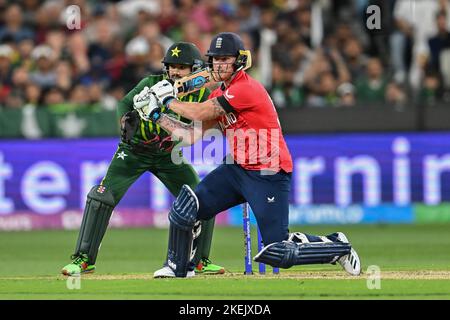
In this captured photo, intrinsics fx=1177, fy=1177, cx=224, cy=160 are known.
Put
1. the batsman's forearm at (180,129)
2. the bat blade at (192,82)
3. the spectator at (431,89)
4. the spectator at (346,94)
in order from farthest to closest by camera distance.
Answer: the spectator at (346,94)
the spectator at (431,89)
the bat blade at (192,82)
the batsman's forearm at (180,129)

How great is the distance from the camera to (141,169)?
11.9 m

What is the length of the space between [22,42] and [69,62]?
1051 millimetres

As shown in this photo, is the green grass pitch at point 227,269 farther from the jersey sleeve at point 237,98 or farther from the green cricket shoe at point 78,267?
the jersey sleeve at point 237,98

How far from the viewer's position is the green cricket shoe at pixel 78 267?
11477 mm

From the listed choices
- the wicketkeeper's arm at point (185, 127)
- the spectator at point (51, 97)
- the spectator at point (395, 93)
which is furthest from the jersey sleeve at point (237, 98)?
the spectator at point (51, 97)

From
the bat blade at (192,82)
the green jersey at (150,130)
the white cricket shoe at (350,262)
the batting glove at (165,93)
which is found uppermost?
the bat blade at (192,82)

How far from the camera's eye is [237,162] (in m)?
10.6

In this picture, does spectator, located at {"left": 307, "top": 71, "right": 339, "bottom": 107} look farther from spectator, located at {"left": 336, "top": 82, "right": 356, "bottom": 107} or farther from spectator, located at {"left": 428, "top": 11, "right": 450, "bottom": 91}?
spectator, located at {"left": 428, "top": 11, "right": 450, "bottom": 91}

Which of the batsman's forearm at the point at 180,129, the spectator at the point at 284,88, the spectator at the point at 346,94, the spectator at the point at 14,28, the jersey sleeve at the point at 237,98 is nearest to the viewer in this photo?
the jersey sleeve at the point at 237,98

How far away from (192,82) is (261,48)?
8496 millimetres

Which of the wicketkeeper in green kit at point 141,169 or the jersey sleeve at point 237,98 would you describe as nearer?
the jersey sleeve at point 237,98

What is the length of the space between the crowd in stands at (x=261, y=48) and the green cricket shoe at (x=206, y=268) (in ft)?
22.5

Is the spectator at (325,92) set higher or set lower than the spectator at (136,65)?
lower
